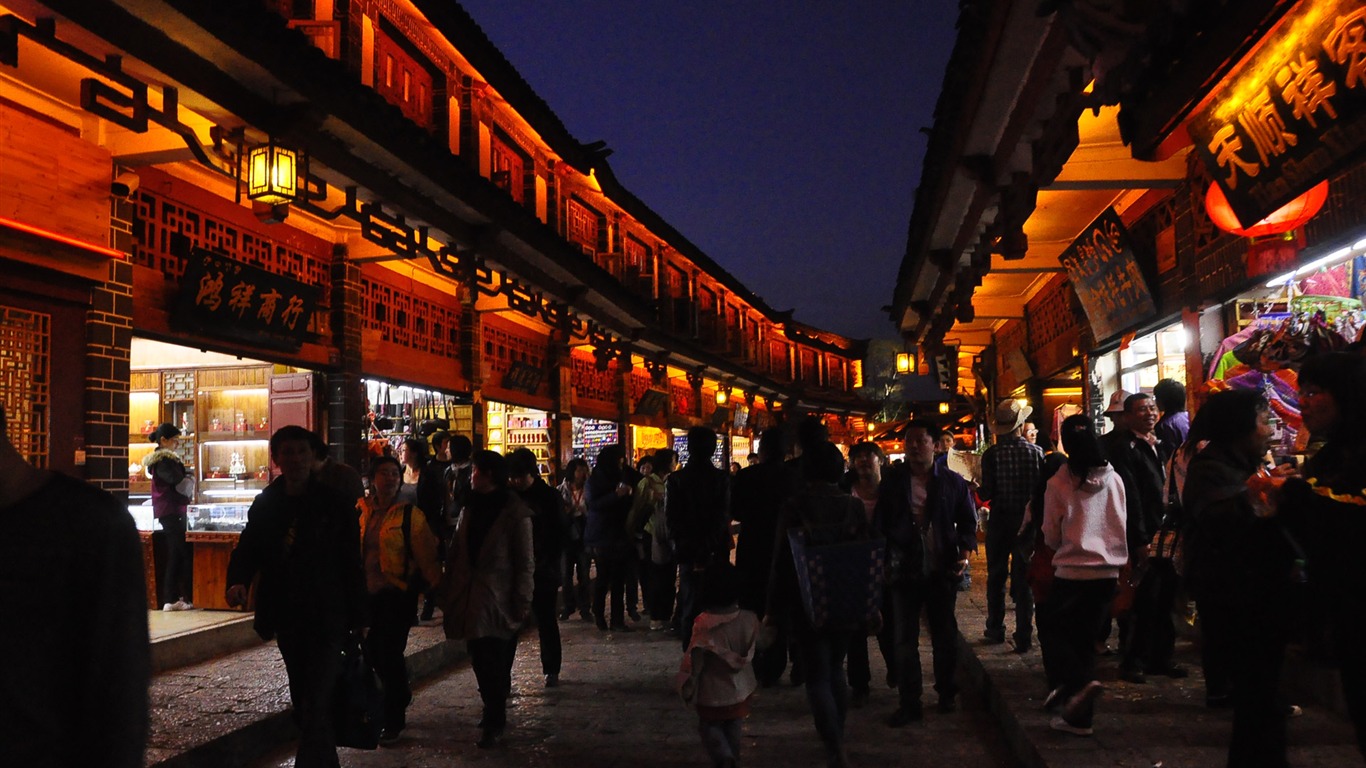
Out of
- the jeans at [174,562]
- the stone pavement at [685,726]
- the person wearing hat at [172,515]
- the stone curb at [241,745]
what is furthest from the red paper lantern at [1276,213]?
the jeans at [174,562]

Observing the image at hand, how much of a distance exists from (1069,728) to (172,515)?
9.60 meters

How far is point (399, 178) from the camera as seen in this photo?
955cm

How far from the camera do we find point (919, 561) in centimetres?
652

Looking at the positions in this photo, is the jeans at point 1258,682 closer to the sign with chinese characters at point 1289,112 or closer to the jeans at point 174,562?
the sign with chinese characters at point 1289,112

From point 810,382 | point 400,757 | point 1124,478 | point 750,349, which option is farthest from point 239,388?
point 810,382

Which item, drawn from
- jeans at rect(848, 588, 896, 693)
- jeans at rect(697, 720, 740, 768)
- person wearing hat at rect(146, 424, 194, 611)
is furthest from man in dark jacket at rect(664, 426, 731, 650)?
person wearing hat at rect(146, 424, 194, 611)

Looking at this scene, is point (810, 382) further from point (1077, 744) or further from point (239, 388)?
point (1077, 744)

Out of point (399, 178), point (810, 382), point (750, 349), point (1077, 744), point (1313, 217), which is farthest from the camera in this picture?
point (810, 382)

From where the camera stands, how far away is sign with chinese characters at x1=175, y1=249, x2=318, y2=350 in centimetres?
947

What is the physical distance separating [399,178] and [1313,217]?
8024 mm

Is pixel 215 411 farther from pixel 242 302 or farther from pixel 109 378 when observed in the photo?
pixel 109 378

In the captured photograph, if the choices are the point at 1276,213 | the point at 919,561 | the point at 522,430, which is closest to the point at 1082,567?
the point at 919,561

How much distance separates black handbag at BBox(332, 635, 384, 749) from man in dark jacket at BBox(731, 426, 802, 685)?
286cm

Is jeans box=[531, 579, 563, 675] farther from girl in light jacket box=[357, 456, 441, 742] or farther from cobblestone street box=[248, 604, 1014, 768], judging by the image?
girl in light jacket box=[357, 456, 441, 742]
